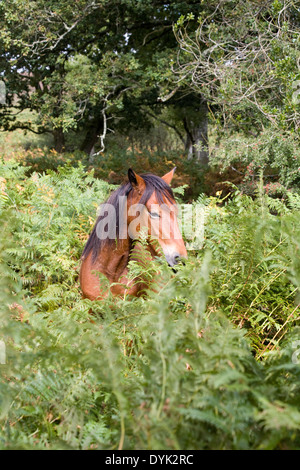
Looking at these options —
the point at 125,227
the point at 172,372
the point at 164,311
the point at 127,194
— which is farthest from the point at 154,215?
the point at 172,372

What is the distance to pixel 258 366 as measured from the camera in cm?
135

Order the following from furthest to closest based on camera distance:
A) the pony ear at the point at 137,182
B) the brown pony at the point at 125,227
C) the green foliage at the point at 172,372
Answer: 1. the pony ear at the point at 137,182
2. the brown pony at the point at 125,227
3. the green foliage at the point at 172,372

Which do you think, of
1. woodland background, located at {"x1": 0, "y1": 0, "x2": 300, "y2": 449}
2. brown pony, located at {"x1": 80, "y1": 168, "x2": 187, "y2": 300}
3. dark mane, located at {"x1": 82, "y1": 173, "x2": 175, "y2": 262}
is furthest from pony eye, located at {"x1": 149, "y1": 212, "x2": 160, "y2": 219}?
woodland background, located at {"x1": 0, "y1": 0, "x2": 300, "y2": 449}

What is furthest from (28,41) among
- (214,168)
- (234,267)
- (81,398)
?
(81,398)

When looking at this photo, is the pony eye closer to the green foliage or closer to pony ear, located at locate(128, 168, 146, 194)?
pony ear, located at locate(128, 168, 146, 194)

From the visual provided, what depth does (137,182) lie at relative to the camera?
3613 millimetres

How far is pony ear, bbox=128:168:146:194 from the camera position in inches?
141

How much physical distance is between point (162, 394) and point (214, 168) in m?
11.5

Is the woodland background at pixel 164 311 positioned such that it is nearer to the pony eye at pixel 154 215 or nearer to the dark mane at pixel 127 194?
the dark mane at pixel 127 194

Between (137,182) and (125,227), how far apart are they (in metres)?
0.45

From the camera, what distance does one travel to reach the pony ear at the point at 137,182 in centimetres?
357

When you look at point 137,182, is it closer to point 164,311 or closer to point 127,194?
point 127,194

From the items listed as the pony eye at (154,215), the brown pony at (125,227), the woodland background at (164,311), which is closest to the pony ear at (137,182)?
the brown pony at (125,227)
